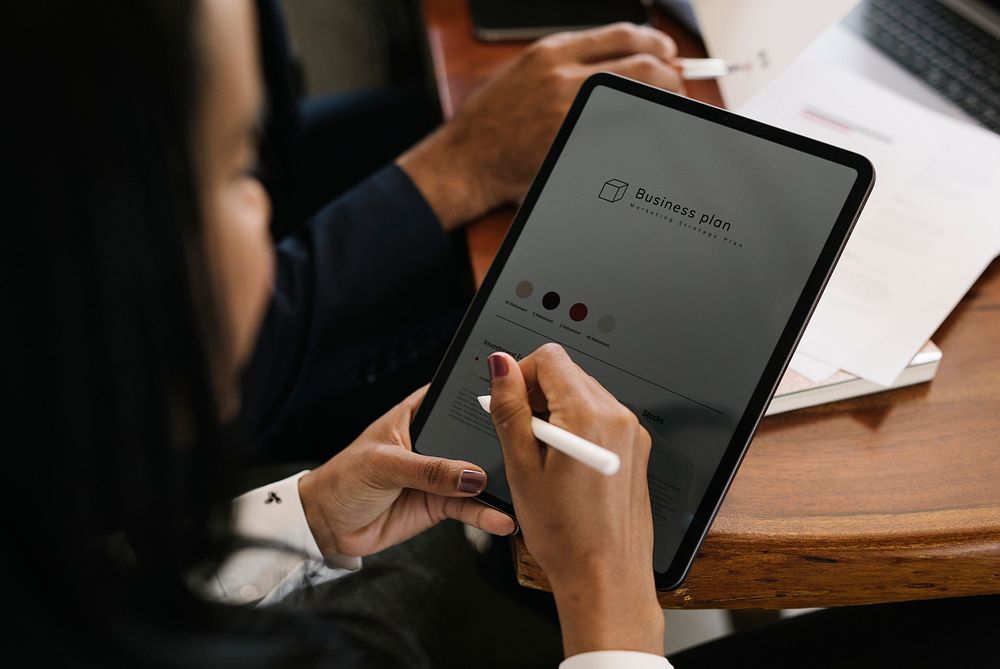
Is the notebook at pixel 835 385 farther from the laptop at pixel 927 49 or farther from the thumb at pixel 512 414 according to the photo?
the laptop at pixel 927 49

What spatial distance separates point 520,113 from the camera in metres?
0.71

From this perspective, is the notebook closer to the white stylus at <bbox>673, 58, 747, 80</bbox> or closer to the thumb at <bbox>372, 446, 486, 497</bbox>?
the thumb at <bbox>372, 446, 486, 497</bbox>

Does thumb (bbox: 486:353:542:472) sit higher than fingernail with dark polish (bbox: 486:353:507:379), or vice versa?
fingernail with dark polish (bbox: 486:353:507:379)

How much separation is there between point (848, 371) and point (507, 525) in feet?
0.82

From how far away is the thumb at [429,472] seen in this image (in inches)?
21.2

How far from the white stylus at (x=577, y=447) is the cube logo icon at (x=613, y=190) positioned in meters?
0.17

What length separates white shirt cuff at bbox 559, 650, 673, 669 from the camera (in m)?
0.46

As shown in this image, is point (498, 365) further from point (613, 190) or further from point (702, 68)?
point (702, 68)

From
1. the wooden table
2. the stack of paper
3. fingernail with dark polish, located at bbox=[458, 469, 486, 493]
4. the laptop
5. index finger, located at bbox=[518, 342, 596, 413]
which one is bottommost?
fingernail with dark polish, located at bbox=[458, 469, 486, 493]

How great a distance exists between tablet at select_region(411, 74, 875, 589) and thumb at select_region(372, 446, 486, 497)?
0.02 meters

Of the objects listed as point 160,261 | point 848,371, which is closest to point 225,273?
point 160,261

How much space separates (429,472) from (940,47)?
652 millimetres

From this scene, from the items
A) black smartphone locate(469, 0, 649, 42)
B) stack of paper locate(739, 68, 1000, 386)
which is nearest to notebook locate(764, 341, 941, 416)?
stack of paper locate(739, 68, 1000, 386)

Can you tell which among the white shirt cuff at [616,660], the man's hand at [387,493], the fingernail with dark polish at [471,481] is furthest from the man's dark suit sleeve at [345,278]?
the white shirt cuff at [616,660]
